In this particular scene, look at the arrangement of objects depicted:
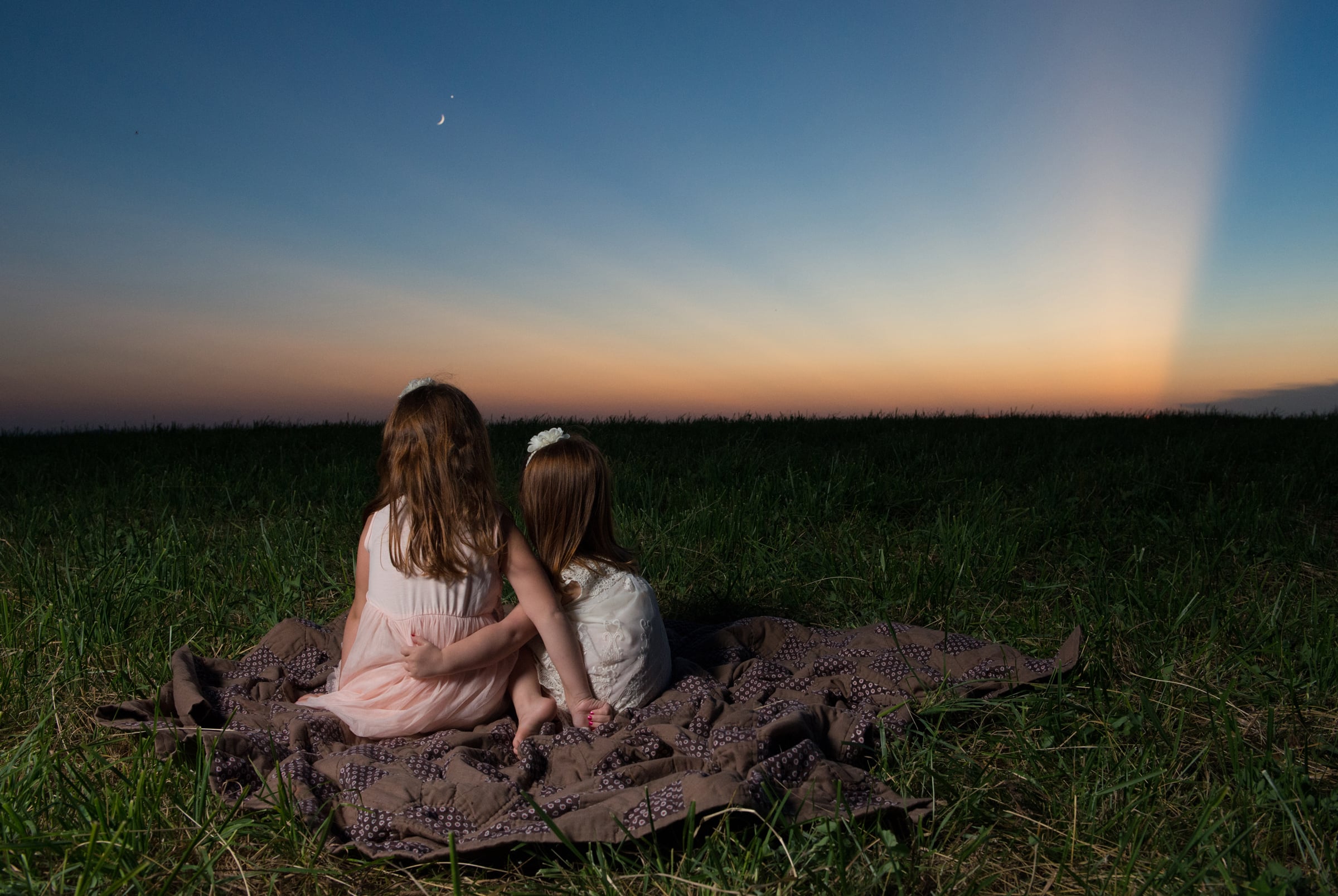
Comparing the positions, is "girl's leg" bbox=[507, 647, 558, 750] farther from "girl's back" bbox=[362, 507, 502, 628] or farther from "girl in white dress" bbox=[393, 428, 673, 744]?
"girl's back" bbox=[362, 507, 502, 628]

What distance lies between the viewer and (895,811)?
2.26 meters

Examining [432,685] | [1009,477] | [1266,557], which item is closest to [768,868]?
[432,685]

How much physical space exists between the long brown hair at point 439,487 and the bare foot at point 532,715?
1.80 ft

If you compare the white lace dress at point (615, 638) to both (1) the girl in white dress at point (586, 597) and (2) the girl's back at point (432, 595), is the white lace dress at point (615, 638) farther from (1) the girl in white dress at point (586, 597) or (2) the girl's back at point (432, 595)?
(2) the girl's back at point (432, 595)

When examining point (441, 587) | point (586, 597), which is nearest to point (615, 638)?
point (586, 597)

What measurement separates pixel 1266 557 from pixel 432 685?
15.6 ft

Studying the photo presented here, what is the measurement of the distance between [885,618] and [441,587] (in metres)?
2.11

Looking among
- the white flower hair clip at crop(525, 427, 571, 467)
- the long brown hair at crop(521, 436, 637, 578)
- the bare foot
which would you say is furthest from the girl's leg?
the white flower hair clip at crop(525, 427, 571, 467)

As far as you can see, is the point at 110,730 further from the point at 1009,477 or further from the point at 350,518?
the point at 1009,477

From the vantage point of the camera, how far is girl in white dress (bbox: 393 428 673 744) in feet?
10.3

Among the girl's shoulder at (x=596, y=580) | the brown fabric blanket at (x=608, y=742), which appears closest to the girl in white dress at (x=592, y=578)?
the girl's shoulder at (x=596, y=580)

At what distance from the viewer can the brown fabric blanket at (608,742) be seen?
2256mm

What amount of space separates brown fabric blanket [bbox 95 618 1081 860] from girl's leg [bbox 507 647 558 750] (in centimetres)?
6

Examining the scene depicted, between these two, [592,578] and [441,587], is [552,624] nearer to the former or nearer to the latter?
[592,578]
